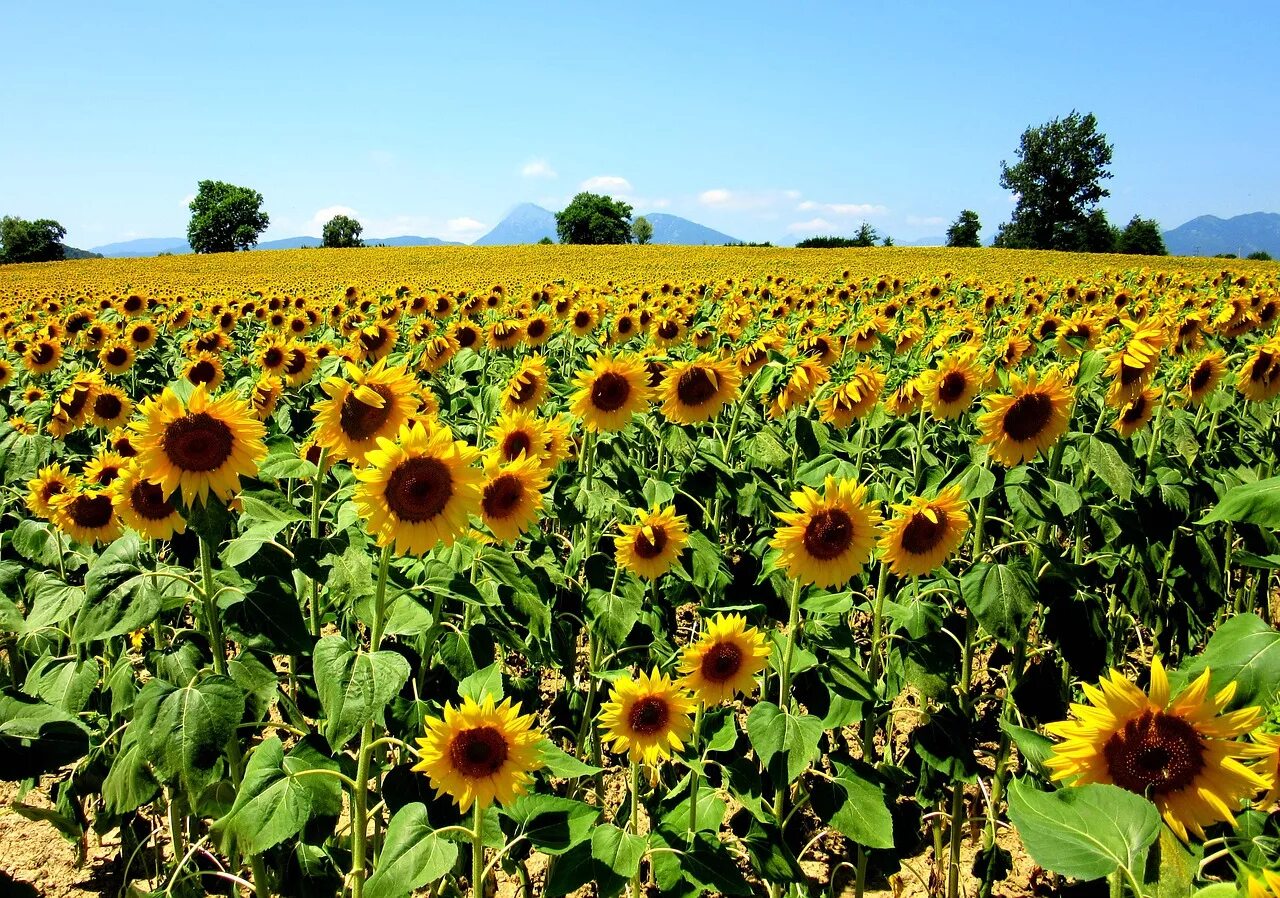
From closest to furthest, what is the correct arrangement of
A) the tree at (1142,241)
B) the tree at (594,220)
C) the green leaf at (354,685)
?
the green leaf at (354,685) < the tree at (1142,241) < the tree at (594,220)

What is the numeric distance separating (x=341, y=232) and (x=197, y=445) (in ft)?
306

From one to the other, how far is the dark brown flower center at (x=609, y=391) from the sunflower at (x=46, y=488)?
7.90 feet

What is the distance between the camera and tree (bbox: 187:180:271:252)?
7500cm

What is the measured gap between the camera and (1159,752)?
56.6 inches

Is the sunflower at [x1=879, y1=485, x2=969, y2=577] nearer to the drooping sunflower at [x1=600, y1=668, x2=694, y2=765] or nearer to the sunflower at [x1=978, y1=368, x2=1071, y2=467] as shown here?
the sunflower at [x1=978, y1=368, x2=1071, y2=467]

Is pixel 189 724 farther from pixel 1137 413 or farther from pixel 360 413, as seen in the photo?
pixel 1137 413

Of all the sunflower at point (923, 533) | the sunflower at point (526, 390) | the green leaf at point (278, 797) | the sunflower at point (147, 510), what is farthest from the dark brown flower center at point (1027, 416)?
the sunflower at point (147, 510)

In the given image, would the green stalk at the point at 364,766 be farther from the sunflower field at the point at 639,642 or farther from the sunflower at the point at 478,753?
the sunflower at the point at 478,753

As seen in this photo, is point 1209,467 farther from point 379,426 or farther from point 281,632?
→ point 281,632

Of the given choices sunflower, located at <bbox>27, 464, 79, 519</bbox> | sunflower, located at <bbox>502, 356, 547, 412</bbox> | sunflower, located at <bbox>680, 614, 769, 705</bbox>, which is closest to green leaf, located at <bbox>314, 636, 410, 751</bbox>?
sunflower, located at <bbox>680, 614, 769, 705</bbox>

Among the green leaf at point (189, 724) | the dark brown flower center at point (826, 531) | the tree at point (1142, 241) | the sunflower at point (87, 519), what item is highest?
the tree at point (1142, 241)

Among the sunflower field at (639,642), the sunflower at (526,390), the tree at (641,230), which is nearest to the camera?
the sunflower field at (639,642)

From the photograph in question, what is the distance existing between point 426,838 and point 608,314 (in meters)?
7.50

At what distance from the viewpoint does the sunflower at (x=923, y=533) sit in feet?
8.40
